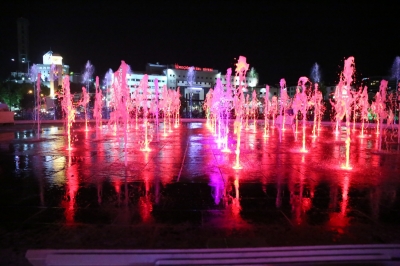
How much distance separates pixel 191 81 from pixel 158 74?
491 inches

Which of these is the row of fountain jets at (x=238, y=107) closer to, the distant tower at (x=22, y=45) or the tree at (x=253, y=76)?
the tree at (x=253, y=76)

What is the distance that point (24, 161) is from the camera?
10.6 meters

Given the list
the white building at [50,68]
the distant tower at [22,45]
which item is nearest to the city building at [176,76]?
the white building at [50,68]

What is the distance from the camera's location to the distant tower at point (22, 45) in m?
120

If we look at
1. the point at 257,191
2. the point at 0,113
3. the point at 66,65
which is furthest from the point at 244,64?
the point at 66,65

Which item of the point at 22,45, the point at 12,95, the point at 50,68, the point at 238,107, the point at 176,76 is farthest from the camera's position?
the point at 22,45

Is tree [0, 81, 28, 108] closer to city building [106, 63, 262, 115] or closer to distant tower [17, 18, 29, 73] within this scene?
city building [106, 63, 262, 115]

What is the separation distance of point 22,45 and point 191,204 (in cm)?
13527

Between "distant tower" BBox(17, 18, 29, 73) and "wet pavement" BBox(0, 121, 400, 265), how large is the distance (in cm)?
12613

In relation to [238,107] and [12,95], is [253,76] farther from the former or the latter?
[238,107]

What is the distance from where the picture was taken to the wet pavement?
15.0 ft

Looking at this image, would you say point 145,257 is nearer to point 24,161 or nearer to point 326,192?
point 326,192

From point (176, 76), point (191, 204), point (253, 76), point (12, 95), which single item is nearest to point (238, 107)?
point (191, 204)

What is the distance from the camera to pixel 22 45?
121125 mm
